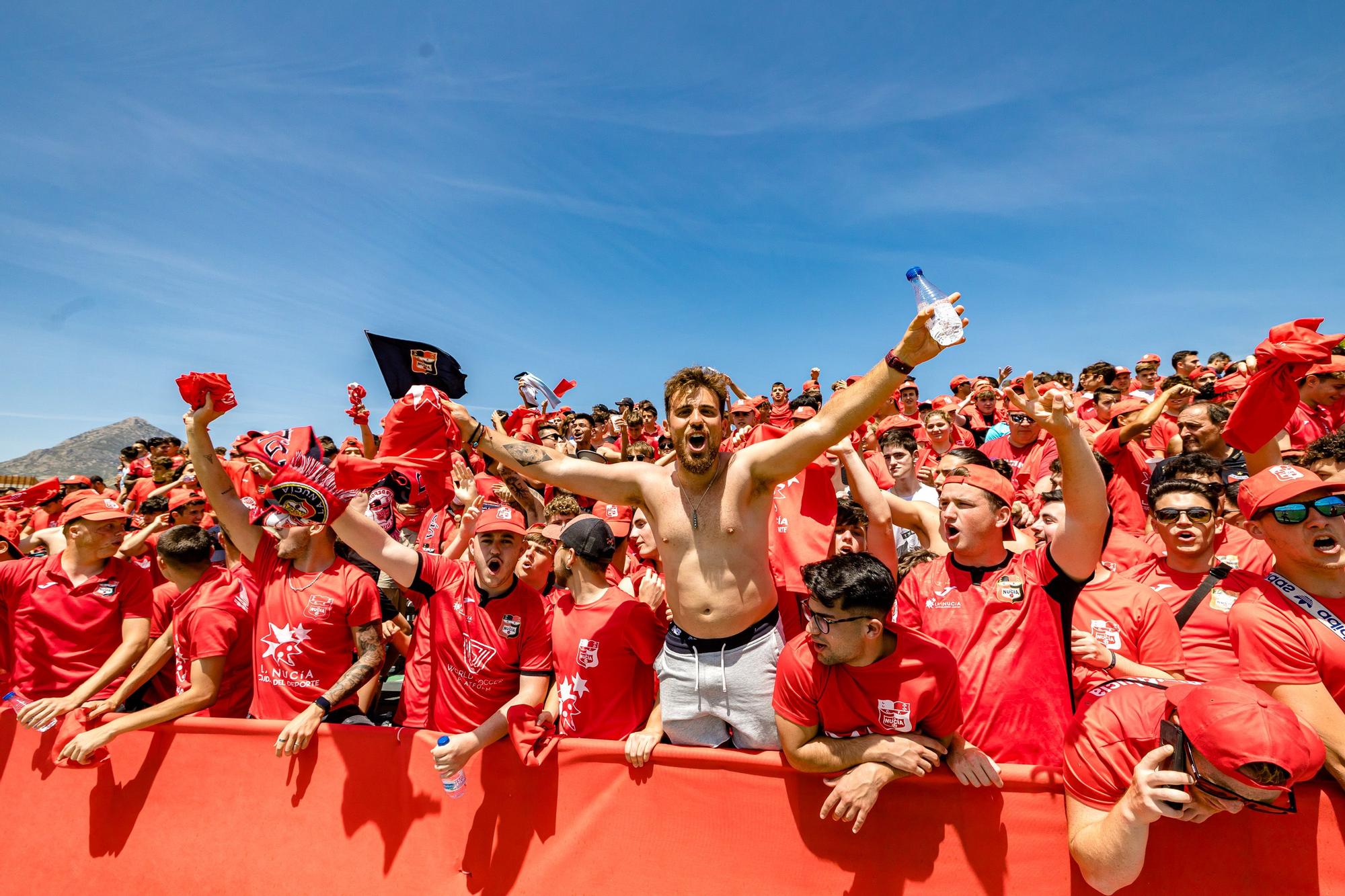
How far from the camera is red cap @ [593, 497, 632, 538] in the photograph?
4.81 meters

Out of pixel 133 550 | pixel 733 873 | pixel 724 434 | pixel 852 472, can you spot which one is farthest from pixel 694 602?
pixel 133 550

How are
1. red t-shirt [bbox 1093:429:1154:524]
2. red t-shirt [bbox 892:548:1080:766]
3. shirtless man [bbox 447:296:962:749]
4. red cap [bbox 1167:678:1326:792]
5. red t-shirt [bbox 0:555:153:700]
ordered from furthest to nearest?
red t-shirt [bbox 1093:429:1154:524] < red t-shirt [bbox 0:555:153:700] < shirtless man [bbox 447:296:962:749] < red t-shirt [bbox 892:548:1080:766] < red cap [bbox 1167:678:1326:792]

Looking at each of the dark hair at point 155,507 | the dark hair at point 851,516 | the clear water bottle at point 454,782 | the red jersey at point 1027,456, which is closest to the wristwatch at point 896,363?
the dark hair at point 851,516

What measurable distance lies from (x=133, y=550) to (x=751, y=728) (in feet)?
20.3

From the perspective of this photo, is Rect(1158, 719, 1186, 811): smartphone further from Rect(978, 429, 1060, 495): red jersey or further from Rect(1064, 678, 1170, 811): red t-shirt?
Rect(978, 429, 1060, 495): red jersey

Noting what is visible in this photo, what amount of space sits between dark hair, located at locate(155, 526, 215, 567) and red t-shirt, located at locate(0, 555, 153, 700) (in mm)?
528

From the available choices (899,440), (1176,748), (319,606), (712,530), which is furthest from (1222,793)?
(899,440)

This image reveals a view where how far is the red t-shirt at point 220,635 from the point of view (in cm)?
→ 398

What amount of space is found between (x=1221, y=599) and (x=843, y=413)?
79.5 inches

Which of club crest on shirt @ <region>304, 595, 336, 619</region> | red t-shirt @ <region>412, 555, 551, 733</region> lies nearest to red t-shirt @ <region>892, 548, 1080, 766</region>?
red t-shirt @ <region>412, 555, 551, 733</region>

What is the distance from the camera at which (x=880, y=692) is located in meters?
2.62

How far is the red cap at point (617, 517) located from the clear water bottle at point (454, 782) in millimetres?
1490

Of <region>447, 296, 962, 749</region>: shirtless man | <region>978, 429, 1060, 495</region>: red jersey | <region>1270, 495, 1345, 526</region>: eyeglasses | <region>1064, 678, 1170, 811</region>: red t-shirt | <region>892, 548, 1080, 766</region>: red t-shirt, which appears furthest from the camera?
<region>978, 429, 1060, 495</region>: red jersey

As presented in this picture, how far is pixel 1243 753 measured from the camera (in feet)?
5.84
